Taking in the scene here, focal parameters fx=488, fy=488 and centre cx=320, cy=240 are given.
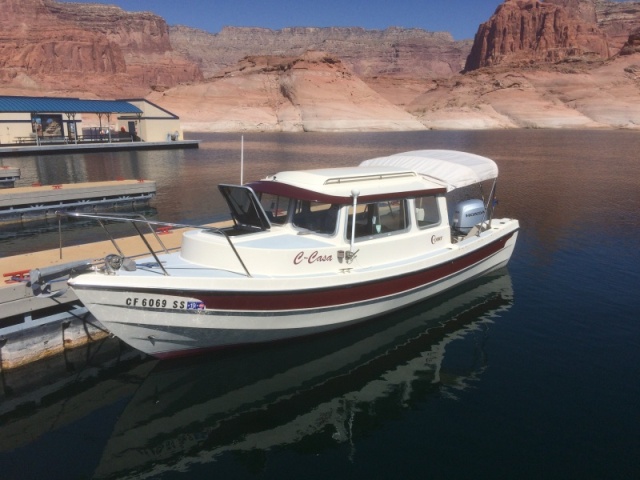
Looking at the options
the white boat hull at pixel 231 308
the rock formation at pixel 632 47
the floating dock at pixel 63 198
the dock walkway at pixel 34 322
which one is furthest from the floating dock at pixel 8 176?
the rock formation at pixel 632 47

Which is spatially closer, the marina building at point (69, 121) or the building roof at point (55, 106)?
the building roof at point (55, 106)

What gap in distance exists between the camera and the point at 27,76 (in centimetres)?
15675

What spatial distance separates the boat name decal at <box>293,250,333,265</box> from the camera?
967 cm

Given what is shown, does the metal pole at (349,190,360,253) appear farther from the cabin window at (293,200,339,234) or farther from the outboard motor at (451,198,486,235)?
the outboard motor at (451,198,486,235)

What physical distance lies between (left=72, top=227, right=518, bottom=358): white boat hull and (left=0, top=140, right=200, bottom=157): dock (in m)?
48.3

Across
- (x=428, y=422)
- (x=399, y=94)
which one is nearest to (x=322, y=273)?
(x=428, y=422)

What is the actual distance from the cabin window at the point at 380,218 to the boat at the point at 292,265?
0.08 ft

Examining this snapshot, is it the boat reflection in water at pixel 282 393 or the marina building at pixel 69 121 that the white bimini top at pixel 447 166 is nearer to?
the boat reflection in water at pixel 282 393

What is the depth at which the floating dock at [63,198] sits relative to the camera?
71.3ft

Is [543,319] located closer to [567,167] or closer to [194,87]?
[567,167]

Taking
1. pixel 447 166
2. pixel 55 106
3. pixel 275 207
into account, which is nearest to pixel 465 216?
pixel 447 166

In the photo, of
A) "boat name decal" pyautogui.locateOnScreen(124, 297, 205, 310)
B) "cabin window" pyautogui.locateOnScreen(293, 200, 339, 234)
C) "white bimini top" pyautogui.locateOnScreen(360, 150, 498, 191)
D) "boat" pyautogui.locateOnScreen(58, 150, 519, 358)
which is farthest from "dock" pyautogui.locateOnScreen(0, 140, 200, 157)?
"boat name decal" pyautogui.locateOnScreen(124, 297, 205, 310)

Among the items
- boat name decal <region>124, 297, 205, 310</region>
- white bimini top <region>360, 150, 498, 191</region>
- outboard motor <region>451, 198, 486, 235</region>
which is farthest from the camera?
outboard motor <region>451, 198, 486, 235</region>

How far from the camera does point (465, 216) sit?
1328 cm
